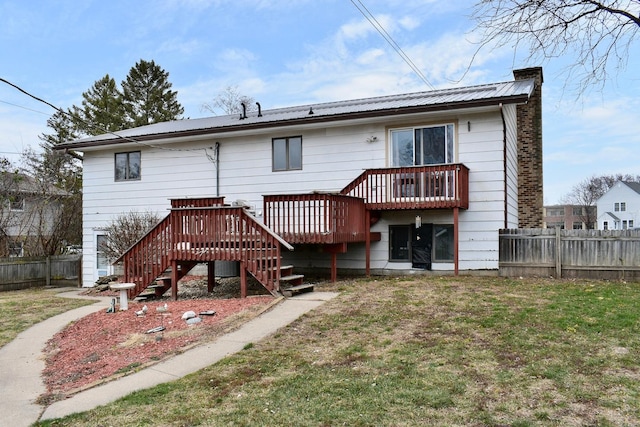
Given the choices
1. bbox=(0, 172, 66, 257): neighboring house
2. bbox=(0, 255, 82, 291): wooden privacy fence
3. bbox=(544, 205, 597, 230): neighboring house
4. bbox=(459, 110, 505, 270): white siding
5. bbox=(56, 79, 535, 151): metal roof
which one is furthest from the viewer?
bbox=(544, 205, 597, 230): neighboring house

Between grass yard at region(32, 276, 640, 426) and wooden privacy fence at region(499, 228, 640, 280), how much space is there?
138 inches

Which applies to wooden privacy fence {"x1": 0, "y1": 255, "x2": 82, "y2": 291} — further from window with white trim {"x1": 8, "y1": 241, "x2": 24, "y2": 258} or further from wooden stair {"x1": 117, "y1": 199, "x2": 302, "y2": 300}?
wooden stair {"x1": 117, "y1": 199, "x2": 302, "y2": 300}

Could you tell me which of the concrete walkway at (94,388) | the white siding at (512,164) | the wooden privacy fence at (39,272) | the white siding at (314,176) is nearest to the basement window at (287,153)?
the white siding at (314,176)

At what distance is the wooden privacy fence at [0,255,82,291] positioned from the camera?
15969mm

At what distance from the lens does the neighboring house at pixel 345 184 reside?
10.6 metres

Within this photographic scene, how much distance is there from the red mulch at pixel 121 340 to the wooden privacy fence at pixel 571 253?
6419 millimetres

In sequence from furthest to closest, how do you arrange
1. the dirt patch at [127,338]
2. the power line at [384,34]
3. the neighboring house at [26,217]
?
the neighboring house at [26,217], the power line at [384,34], the dirt patch at [127,338]

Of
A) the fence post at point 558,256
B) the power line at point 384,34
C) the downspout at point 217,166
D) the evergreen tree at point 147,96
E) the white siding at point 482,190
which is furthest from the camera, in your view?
the evergreen tree at point 147,96

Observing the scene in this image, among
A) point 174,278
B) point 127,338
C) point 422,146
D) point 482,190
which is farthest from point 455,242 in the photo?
point 127,338

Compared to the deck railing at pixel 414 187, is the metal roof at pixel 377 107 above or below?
above

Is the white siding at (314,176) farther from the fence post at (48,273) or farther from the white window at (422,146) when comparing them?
the fence post at (48,273)

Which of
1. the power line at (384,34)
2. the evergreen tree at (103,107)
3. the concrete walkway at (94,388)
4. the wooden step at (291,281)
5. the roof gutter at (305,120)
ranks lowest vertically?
the concrete walkway at (94,388)

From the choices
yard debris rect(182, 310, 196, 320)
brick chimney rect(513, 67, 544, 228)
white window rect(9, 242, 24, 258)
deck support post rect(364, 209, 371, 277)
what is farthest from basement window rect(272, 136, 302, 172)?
white window rect(9, 242, 24, 258)

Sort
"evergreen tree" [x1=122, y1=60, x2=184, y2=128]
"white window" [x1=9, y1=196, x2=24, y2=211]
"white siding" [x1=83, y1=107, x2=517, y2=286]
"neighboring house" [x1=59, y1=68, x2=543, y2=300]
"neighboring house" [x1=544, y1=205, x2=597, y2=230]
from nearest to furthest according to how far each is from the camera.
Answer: "neighboring house" [x1=59, y1=68, x2=543, y2=300], "white siding" [x1=83, y1=107, x2=517, y2=286], "white window" [x1=9, y1=196, x2=24, y2=211], "evergreen tree" [x1=122, y1=60, x2=184, y2=128], "neighboring house" [x1=544, y1=205, x2=597, y2=230]
